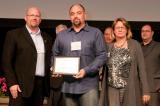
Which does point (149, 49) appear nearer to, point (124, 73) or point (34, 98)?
point (124, 73)

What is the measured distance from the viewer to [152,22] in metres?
5.46

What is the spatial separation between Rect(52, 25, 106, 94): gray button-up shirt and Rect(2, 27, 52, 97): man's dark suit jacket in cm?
28

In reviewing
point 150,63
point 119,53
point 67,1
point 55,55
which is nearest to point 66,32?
point 55,55

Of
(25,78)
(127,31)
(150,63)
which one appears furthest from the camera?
(150,63)

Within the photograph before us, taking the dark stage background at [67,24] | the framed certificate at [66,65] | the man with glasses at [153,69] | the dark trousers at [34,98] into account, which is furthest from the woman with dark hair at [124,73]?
the dark stage background at [67,24]

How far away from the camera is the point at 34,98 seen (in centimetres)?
344

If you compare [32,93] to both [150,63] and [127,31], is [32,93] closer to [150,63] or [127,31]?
[127,31]

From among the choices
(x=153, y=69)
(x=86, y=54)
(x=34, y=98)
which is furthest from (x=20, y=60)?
(x=153, y=69)

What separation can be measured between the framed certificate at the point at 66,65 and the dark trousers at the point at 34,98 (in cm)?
20

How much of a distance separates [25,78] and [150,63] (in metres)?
1.74

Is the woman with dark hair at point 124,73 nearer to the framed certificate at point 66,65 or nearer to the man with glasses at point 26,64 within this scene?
the framed certificate at point 66,65

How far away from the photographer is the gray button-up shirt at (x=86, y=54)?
129 inches

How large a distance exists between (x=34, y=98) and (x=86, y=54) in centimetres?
60

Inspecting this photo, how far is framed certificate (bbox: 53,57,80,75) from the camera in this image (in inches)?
129
